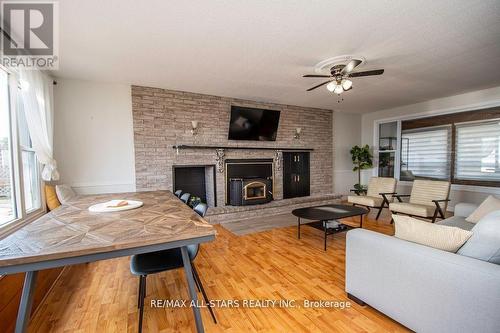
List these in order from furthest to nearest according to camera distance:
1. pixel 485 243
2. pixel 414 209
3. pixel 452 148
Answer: pixel 452 148, pixel 414 209, pixel 485 243

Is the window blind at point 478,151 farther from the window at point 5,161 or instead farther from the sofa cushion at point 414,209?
the window at point 5,161

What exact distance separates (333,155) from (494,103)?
3.17 m

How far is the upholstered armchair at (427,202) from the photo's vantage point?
3.40 metres

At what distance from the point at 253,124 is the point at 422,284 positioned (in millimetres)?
3958

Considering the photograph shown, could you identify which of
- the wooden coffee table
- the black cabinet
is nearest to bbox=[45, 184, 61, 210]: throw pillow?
the wooden coffee table

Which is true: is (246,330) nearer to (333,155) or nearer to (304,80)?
(304,80)

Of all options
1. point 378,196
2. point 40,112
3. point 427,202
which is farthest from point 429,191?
point 40,112

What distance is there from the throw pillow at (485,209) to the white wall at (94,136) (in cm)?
473

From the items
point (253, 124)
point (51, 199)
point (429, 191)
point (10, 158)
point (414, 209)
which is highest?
point (253, 124)

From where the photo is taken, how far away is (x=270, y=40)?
7.73ft

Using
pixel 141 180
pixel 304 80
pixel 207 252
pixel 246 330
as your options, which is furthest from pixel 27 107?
pixel 304 80

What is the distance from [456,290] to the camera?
3.93 feet

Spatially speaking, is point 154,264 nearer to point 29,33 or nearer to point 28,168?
point 28,168

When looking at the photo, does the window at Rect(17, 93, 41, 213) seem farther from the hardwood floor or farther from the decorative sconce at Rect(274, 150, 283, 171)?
the decorative sconce at Rect(274, 150, 283, 171)
